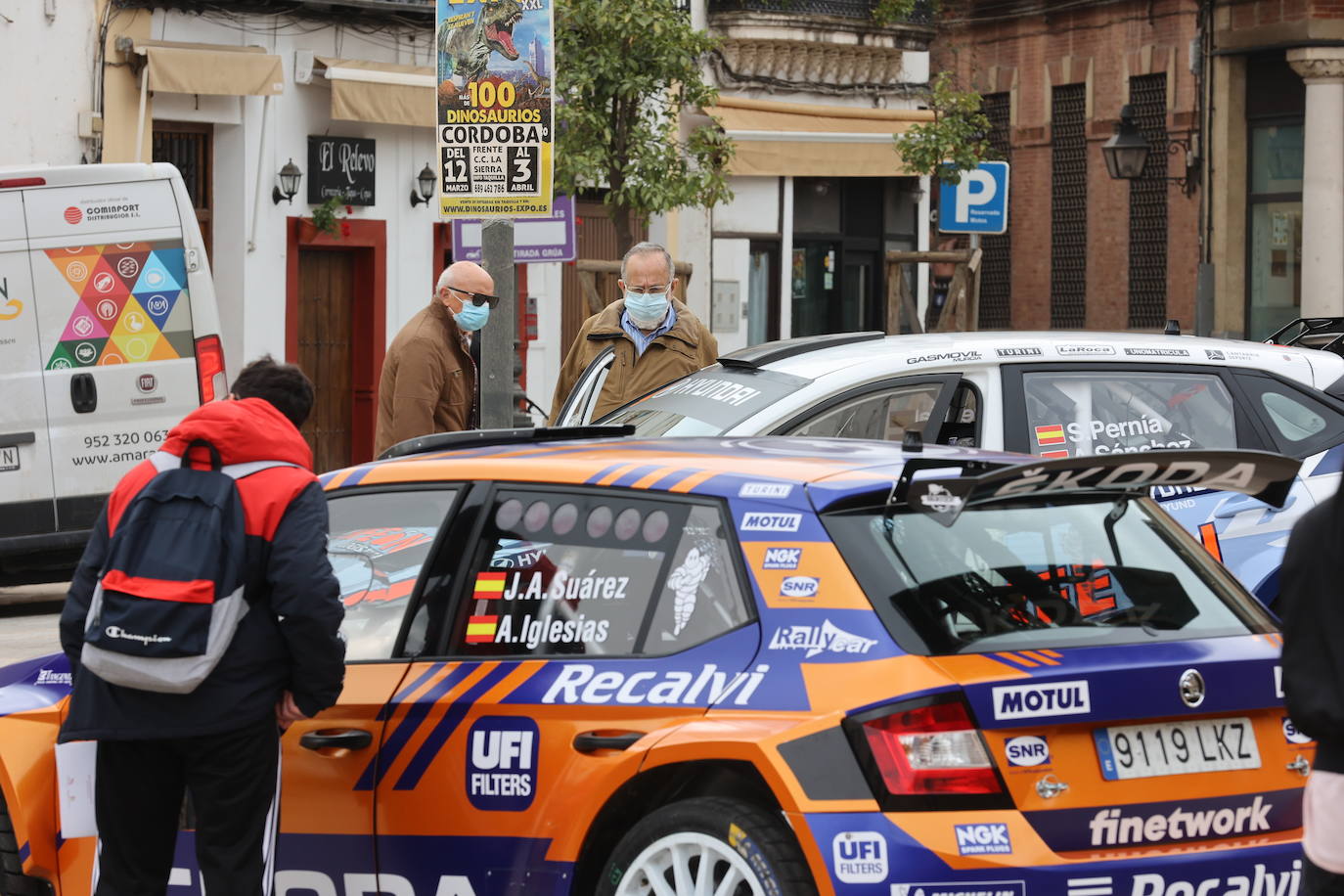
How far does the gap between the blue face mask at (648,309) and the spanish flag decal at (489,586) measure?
488cm

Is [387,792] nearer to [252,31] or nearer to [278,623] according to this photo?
[278,623]

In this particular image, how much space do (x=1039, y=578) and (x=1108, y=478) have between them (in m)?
0.27

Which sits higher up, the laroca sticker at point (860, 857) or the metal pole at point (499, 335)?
the metal pole at point (499, 335)

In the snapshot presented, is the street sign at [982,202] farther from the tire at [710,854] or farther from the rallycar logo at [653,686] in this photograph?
the tire at [710,854]

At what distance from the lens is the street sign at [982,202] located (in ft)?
70.6

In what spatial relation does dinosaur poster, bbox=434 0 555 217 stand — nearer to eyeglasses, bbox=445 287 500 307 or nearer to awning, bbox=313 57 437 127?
eyeglasses, bbox=445 287 500 307

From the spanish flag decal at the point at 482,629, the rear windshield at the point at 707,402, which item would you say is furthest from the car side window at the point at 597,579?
the rear windshield at the point at 707,402

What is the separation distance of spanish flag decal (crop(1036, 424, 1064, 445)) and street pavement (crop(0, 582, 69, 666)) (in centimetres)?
485

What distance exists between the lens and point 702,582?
4895mm

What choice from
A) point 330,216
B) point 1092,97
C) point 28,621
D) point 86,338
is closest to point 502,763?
point 86,338

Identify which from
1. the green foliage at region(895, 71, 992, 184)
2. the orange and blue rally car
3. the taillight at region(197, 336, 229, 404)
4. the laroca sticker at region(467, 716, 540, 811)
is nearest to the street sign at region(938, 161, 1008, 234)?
the green foliage at region(895, 71, 992, 184)

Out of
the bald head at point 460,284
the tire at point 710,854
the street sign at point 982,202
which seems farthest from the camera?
the street sign at point 982,202

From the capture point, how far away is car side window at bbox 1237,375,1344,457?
Answer: 25.9 feet

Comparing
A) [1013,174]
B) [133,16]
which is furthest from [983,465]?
[1013,174]
